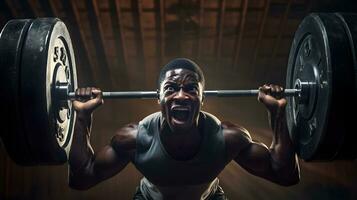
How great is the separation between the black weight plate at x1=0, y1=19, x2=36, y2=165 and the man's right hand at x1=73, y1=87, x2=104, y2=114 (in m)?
0.30

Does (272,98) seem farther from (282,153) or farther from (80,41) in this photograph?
(80,41)

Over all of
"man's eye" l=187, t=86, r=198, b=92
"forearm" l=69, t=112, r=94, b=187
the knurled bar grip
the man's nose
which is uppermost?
"man's eye" l=187, t=86, r=198, b=92

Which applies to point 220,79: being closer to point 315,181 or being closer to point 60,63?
point 315,181

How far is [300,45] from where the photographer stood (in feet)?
8.09

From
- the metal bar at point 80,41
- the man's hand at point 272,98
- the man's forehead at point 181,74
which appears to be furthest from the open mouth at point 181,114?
the metal bar at point 80,41

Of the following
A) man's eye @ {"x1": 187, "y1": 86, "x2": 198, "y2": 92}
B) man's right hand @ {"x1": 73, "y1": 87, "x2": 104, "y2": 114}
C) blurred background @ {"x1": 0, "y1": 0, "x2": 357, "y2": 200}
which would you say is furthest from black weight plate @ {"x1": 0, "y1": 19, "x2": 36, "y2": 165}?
blurred background @ {"x1": 0, "y1": 0, "x2": 357, "y2": 200}

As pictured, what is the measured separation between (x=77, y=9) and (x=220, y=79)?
1997 millimetres

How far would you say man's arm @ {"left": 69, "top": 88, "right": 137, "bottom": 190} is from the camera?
7.36ft

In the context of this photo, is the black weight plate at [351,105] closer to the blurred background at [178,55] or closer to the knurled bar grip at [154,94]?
the knurled bar grip at [154,94]

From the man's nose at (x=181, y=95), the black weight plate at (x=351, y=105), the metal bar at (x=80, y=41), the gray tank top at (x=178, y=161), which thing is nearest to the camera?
the black weight plate at (x=351, y=105)

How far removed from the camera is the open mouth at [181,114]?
6.98ft

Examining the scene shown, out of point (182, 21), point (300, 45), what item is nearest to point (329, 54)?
point (300, 45)

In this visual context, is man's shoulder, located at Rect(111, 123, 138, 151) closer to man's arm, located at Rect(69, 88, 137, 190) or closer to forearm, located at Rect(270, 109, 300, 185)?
man's arm, located at Rect(69, 88, 137, 190)

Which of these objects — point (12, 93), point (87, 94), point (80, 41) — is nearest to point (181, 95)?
point (87, 94)
